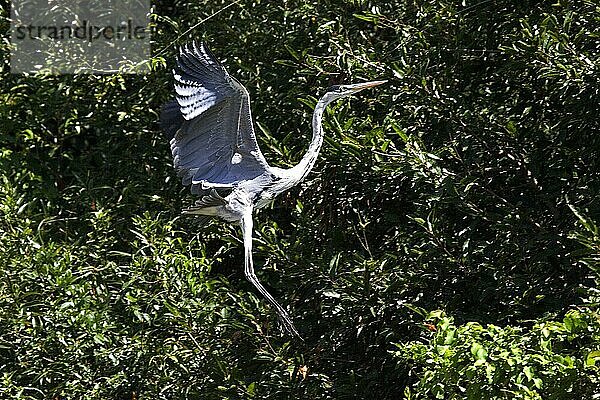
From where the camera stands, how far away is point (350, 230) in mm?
3814

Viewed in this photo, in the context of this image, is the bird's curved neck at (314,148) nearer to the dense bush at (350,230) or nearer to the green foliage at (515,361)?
the dense bush at (350,230)

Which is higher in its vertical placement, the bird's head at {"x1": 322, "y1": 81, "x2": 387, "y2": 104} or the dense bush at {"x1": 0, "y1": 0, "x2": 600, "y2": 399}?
the bird's head at {"x1": 322, "y1": 81, "x2": 387, "y2": 104}

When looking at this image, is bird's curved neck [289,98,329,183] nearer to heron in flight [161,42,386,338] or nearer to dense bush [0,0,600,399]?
heron in flight [161,42,386,338]

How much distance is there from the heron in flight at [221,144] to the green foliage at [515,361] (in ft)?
1.48

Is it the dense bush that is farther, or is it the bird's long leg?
the dense bush

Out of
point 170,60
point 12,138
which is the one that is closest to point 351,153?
point 170,60

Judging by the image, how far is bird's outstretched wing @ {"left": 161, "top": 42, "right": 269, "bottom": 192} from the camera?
110 inches

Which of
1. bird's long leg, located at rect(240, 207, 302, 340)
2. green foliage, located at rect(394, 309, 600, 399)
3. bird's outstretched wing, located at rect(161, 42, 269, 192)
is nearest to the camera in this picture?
green foliage, located at rect(394, 309, 600, 399)

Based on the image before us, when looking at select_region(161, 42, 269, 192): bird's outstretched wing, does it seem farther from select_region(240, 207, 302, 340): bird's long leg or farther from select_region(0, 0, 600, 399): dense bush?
select_region(0, 0, 600, 399): dense bush

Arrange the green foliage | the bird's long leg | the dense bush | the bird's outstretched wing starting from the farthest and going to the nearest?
the dense bush → the bird's long leg → the bird's outstretched wing → the green foliage

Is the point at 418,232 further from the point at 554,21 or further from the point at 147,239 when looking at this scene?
the point at 147,239

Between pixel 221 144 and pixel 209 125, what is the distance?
0.06 metres

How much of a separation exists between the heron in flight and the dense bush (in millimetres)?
465

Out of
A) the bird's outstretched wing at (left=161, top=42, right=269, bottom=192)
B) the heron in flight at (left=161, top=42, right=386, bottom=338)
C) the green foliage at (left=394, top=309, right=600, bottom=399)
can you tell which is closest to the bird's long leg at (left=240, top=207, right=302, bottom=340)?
the heron in flight at (left=161, top=42, right=386, bottom=338)
